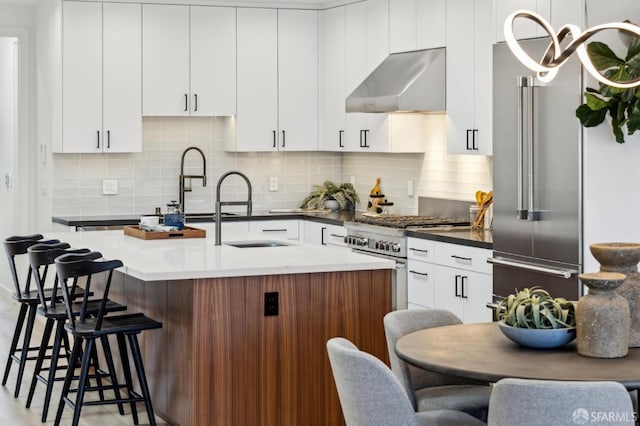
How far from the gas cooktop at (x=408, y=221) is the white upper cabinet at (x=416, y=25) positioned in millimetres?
1166

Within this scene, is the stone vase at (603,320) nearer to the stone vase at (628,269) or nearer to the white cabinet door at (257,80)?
the stone vase at (628,269)

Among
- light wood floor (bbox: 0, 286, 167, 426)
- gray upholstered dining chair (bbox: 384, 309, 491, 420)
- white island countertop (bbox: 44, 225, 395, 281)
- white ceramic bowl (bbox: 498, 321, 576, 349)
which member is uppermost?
white island countertop (bbox: 44, 225, 395, 281)

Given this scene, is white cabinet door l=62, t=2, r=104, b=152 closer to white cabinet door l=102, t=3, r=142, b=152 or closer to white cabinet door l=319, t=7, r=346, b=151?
white cabinet door l=102, t=3, r=142, b=152

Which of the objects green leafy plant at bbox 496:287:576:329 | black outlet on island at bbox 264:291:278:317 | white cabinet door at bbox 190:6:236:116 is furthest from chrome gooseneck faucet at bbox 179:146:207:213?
green leafy plant at bbox 496:287:576:329

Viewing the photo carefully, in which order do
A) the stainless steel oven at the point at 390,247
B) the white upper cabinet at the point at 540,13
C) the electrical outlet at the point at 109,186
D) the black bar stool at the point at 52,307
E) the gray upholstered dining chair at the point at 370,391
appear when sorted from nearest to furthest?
the gray upholstered dining chair at the point at 370,391
the white upper cabinet at the point at 540,13
the black bar stool at the point at 52,307
the stainless steel oven at the point at 390,247
the electrical outlet at the point at 109,186

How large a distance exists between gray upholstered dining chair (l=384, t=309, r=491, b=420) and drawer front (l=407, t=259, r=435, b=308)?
241 cm

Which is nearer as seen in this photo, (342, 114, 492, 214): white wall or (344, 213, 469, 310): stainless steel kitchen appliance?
(344, 213, 469, 310): stainless steel kitchen appliance

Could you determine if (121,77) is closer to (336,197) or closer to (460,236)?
(336,197)

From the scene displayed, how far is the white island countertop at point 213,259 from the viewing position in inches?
188

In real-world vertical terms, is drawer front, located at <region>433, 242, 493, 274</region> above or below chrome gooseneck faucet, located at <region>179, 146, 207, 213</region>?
below

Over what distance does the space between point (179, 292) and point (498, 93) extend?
6.64 feet

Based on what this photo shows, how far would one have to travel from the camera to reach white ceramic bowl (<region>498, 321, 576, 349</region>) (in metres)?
3.41

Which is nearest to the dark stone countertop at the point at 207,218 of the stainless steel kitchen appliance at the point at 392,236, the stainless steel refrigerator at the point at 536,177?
the stainless steel kitchen appliance at the point at 392,236

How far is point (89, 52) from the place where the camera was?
7.91 meters
